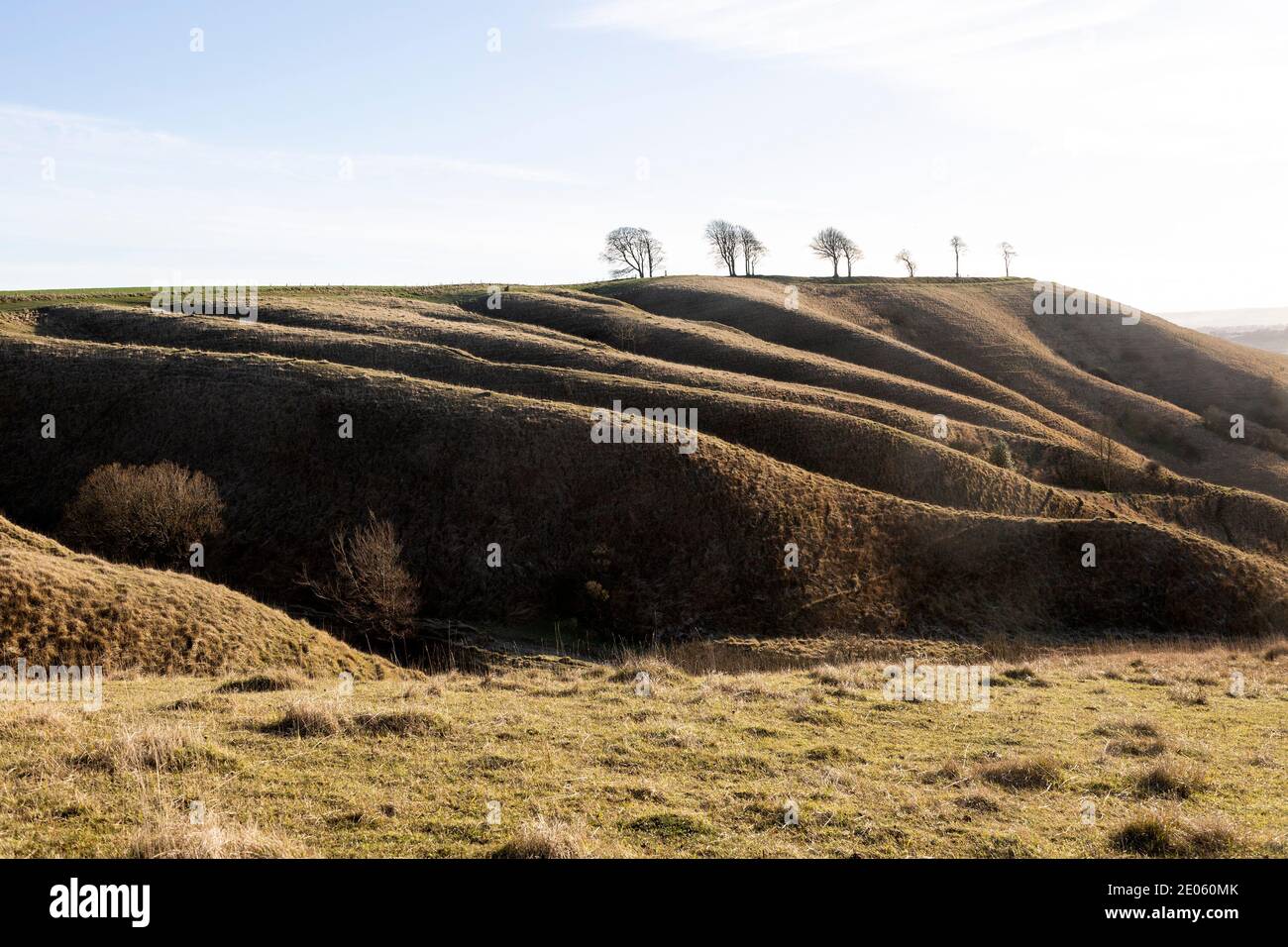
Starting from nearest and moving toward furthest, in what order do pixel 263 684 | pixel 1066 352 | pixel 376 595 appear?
pixel 263 684 → pixel 376 595 → pixel 1066 352

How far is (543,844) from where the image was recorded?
7.47 m

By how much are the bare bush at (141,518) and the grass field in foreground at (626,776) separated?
1970 centimetres

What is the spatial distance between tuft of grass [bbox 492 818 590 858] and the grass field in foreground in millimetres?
23

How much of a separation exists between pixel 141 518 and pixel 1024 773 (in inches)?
1342

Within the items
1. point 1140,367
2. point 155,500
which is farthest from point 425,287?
point 1140,367

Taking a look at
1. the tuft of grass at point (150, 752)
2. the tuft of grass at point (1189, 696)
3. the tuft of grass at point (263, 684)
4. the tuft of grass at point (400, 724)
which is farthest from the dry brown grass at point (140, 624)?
the tuft of grass at point (1189, 696)

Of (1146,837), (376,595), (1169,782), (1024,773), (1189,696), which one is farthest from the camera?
(376,595)

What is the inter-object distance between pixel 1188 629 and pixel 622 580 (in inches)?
1052

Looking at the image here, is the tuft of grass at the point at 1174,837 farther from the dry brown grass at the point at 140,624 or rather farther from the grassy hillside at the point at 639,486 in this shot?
the grassy hillside at the point at 639,486

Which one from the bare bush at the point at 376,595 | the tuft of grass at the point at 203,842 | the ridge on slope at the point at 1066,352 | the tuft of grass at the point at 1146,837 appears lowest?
the bare bush at the point at 376,595

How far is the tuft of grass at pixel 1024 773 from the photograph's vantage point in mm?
10836

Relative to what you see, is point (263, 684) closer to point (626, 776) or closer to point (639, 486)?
point (626, 776)

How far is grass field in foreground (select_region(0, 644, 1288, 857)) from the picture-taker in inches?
317

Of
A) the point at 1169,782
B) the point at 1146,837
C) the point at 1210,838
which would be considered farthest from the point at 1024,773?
the point at 1210,838
